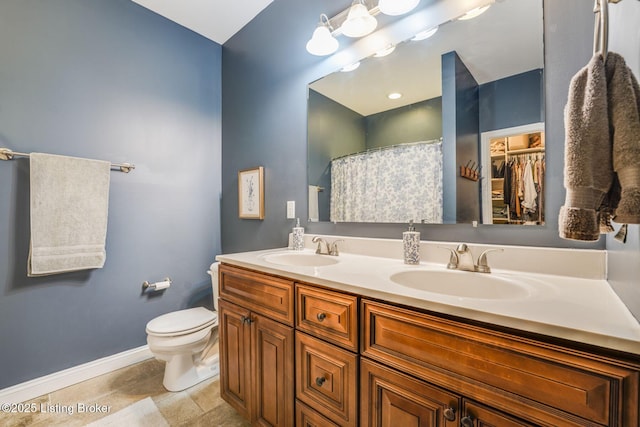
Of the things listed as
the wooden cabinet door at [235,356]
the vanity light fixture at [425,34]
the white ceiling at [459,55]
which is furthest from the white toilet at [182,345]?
the vanity light fixture at [425,34]

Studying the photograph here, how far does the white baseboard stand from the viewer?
155cm

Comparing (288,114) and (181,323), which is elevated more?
(288,114)

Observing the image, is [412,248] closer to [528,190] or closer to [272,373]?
[528,190]

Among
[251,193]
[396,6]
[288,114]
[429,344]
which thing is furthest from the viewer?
[251,193]

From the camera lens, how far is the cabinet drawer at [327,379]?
0.87 meters

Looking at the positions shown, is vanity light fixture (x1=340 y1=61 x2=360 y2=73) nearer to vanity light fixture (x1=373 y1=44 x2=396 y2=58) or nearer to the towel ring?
vanity light fixture (x1=373 y1=44 x2=396 y2=58)

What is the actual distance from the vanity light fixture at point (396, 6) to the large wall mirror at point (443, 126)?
14 centimetres

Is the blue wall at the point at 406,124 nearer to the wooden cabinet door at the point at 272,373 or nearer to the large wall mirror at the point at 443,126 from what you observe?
the large wall mirror at the point at 443,126

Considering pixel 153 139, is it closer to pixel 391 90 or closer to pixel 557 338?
pixel 391 90

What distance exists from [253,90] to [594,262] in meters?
2.27

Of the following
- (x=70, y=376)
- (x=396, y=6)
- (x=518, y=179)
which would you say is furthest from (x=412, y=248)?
(x=70, y=376)

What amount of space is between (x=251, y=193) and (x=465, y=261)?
1.61 m

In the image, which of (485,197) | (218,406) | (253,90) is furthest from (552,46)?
(218,406)

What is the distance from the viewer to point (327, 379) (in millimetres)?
940
